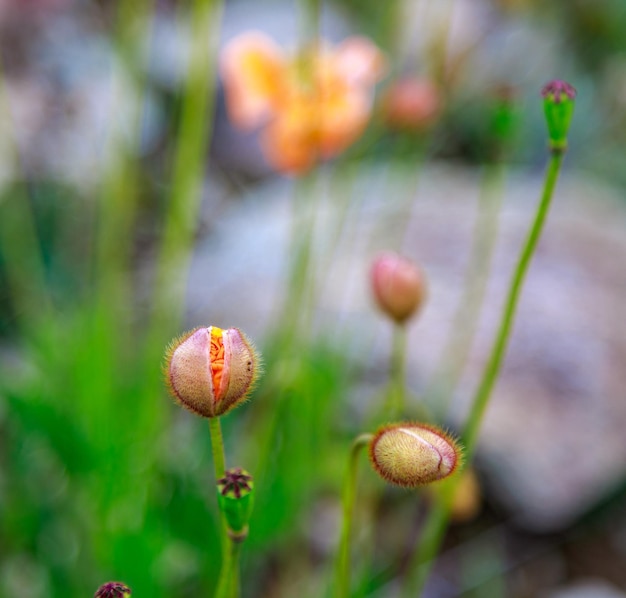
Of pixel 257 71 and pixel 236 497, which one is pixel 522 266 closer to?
pixel 236 497

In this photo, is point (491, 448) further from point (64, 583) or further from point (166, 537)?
point (64, 583)

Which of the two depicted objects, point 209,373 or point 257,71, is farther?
point 257,71

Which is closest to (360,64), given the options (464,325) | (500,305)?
(464,325)

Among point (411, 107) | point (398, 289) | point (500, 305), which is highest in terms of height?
point (411, 107)

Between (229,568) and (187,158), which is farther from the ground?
(187,158)

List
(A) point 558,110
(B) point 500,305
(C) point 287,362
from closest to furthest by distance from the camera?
(A) point 558,110 < (C) point 287,362 < (B) point 500,305

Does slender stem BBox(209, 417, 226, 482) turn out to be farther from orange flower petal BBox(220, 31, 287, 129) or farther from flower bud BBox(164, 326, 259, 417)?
orange flower petal BBox(220, 31, 287, 129)
